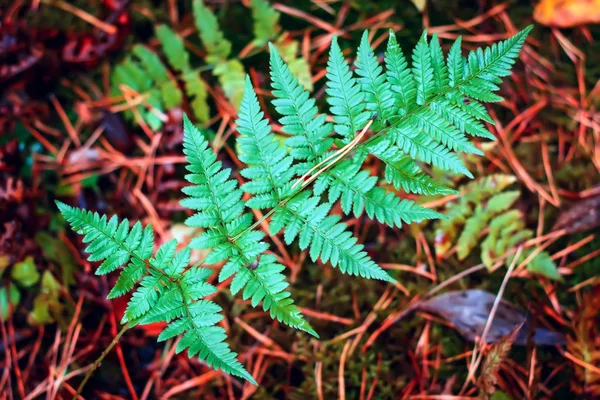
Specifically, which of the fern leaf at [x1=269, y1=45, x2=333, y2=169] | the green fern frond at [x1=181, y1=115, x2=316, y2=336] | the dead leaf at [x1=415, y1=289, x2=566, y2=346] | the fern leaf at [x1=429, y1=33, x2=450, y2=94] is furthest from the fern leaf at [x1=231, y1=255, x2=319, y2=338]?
the dead leaf at [x1=415, y1=289, x2=566, y2=346]

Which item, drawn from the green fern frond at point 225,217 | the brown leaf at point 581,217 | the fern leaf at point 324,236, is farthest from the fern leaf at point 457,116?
the brown leaf at point 581,217

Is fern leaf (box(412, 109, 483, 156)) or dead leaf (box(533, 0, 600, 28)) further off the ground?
dead leaf (box(533, 0, 600, 28))

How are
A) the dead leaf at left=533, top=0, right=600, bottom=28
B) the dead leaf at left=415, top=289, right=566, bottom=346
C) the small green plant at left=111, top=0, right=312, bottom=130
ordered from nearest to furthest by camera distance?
the dead leaf at left=415, top=289, right=566, bottom=346 < the small green plant at left=111, top=0, right=312, bottom=130 < the dead leaf at left=533, top=0, right=600, bottom=28

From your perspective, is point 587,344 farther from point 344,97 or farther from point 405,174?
point 344,97

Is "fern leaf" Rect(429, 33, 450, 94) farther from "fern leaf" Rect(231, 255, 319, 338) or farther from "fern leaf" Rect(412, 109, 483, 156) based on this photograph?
"fern leaf" Rect(231, 255, 319, 338)

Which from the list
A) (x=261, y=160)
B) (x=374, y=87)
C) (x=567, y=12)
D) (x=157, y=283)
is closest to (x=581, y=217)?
(x=567, y=12)

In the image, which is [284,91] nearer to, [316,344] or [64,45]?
[316,344]
